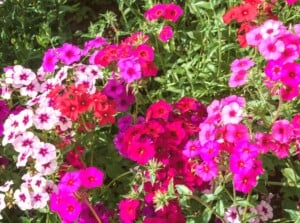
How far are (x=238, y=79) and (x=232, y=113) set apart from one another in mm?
322

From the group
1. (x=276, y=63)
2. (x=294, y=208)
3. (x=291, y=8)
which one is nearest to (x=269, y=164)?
(x=294, y=208)

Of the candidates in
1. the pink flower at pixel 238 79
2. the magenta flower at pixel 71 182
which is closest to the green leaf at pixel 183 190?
the magenta flower at pixel 71 182

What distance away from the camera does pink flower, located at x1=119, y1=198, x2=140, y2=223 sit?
113 inches

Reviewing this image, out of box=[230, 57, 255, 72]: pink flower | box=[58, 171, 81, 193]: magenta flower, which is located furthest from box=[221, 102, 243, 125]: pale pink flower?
box=[58, 171, 81, 193]: magenta flower

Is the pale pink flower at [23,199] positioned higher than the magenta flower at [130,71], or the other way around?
the magenta flower at [130,71]

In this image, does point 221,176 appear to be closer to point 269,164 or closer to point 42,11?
point 269,164

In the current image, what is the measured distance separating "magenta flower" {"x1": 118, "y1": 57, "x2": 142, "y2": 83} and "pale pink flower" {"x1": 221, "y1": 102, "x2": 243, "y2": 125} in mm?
526

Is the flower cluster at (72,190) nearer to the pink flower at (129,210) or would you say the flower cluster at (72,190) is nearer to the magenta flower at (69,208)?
the magenta flower at (69,208)

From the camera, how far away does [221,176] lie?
2965 millimetres

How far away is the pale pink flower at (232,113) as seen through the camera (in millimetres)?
2818

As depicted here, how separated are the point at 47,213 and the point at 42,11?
178cm

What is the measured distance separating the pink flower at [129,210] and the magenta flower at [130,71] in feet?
2.08

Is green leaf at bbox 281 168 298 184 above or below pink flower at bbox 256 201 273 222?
above

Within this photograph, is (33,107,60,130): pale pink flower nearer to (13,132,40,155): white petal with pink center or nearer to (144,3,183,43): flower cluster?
(13,132,40,155): white petal with pink center
